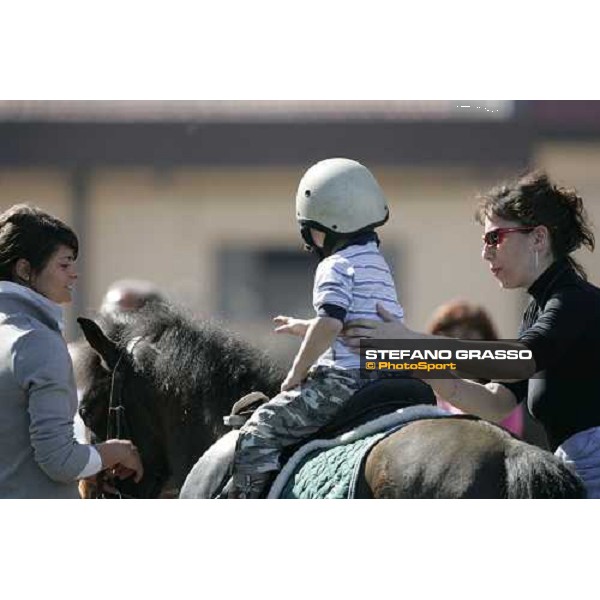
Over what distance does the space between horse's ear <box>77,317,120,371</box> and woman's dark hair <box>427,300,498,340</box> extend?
1.18 metres

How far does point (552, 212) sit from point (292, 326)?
95 centimetres

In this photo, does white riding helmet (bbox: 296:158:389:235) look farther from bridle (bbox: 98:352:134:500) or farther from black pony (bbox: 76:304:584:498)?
bridle (bbox: 98:352:134:500)

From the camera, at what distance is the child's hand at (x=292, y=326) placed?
14.7ft

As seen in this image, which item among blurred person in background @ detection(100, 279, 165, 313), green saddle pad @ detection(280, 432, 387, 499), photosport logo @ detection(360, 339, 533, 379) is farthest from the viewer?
blurred person in background @ detection(100, 279, 165, 313)

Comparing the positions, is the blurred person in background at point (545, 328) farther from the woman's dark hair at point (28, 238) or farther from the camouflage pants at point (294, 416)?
the woman's dark hair at point (28, 238)

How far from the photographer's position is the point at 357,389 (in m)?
4.32

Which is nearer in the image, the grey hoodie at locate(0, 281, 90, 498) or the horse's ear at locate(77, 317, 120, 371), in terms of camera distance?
the grey hoodie at locate(0, 281, 90, 498)

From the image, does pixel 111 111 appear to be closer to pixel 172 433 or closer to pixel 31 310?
pixel 31 310

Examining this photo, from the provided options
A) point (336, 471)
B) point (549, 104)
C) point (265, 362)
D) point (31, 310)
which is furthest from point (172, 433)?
point (549, 104)

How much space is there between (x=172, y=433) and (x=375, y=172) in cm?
123

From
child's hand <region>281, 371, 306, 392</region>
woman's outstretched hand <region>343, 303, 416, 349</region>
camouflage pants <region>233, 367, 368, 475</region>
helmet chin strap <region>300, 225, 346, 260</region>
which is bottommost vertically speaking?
camouflage pants <region>233, 367, 368, 475</region>

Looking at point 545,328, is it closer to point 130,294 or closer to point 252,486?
point 252,486

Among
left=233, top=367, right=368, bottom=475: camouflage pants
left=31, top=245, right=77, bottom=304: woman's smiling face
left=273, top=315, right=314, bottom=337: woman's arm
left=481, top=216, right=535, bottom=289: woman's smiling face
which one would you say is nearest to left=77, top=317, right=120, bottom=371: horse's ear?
left=31, top=245, right=77, bottom=304: woman's smiling face

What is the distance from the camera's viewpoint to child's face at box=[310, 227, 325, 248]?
449cm
